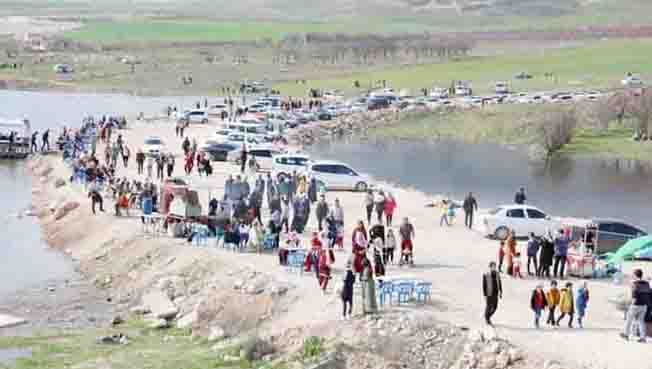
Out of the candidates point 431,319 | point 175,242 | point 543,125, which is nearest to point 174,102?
point 543,125

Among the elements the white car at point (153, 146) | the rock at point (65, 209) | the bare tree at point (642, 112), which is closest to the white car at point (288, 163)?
the white car at point (153, 146)

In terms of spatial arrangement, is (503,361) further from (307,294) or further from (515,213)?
(515,213)

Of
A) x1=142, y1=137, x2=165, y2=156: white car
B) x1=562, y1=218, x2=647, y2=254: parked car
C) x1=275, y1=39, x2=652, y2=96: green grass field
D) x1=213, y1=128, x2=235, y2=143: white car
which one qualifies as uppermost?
x1=562, y1=218, x2=647, y2=254: parked car

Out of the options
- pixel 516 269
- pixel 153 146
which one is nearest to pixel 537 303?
pixel 516 269

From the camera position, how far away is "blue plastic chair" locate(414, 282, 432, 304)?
92.9 feet

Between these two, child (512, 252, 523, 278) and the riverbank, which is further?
child (512, 252, 523, 278)

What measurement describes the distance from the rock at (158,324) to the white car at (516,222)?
432 inches

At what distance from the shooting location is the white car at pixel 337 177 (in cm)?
4838

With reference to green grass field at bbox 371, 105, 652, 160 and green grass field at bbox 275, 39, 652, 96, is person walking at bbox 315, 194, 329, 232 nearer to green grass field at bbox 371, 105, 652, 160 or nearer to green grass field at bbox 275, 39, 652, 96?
green grass field at bbox 371, 105, 652, 160

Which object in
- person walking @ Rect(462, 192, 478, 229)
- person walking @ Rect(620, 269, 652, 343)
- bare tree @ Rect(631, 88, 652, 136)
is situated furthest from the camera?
bare tree @ Rect(631, 88, 652, 136)

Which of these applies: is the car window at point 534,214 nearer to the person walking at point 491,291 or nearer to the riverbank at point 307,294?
the riverbank at point 307,294

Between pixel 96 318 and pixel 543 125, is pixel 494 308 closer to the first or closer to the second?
pixel 96 318

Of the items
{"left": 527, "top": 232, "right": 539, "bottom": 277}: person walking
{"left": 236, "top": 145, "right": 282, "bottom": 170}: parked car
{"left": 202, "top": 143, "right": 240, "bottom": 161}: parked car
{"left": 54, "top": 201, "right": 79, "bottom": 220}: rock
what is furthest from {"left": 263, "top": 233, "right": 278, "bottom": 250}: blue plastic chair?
{"left": 202, "top": 143, "right": 240, "bottom": 161}: parked car

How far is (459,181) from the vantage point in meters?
59.1
